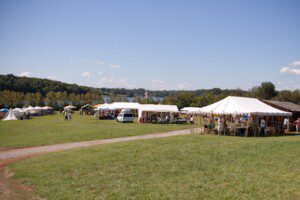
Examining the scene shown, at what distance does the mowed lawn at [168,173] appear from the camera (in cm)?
817

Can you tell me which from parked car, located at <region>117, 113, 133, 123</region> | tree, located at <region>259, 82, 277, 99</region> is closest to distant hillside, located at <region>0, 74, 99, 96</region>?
parked car, located at <region>117, 113, 133, 123</region>

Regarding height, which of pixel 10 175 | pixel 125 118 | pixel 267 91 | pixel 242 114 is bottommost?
pixel 10 175

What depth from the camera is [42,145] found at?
755 inches

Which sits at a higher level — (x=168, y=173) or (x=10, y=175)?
(x=168, y=173)

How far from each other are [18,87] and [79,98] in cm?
2409

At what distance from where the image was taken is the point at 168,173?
1030 centimetres

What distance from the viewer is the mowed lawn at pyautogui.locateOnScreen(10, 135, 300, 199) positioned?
26.8 ft

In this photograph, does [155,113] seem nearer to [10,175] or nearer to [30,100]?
[10,175]

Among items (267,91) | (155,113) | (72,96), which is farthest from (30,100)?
(267,91)

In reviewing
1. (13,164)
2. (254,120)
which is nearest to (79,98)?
(254,120)

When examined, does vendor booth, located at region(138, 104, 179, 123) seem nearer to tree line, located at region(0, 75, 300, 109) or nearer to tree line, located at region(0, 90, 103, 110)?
tree line, located at region(0, 75, 300, 109)

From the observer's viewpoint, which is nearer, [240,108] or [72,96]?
[240,108]

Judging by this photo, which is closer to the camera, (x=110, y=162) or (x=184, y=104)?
(x=110, y=162)

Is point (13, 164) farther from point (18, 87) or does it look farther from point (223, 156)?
point (18, 87)
